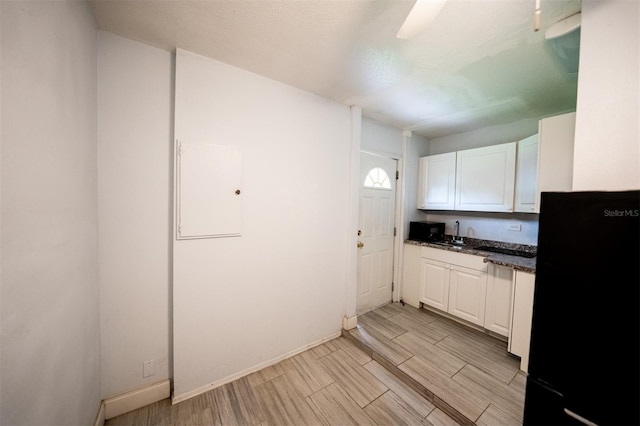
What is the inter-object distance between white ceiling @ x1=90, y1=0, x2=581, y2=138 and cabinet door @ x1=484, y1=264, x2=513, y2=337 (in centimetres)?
171

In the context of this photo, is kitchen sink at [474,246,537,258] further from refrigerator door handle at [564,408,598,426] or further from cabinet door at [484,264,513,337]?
refrigerator door handle at [564,408,598,426]

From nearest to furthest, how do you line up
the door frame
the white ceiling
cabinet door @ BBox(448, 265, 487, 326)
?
the white ceiling, cabinet door @ BBox(448, 265, 487, 326), the door frame

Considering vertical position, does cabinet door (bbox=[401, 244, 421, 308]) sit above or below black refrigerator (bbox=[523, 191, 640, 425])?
below

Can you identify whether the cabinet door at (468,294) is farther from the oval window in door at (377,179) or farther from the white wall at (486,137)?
the white wall at (486,137)

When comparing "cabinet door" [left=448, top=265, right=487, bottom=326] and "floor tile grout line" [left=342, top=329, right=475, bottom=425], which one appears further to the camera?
"cabinet door" [left=448, top=265, right=487, bottom=326]

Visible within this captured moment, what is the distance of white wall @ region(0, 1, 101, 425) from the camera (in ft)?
2.26

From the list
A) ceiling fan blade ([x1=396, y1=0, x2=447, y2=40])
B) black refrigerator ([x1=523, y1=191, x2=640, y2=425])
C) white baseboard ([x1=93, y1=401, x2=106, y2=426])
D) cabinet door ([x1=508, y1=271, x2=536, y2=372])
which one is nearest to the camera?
black refrigerator ([x1=523, y1=191, x2=640, y2=425])

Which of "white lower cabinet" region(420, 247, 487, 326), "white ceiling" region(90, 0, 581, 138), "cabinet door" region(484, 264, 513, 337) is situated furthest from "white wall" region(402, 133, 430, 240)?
"cabinet door" region(484, 264, 513, 337)

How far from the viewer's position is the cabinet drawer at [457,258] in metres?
2.39

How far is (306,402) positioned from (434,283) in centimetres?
203

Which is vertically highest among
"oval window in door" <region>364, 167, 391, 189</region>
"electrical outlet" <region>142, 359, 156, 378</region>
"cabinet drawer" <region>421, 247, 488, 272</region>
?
"oval window in door" <region>364, 167, 391, 189</region>

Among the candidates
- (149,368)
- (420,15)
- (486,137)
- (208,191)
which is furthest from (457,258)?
(149,368)

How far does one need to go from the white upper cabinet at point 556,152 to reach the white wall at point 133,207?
9.97 feet

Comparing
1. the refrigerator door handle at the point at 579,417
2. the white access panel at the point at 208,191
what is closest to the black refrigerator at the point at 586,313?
the refrigerator door handle at the point at 579,417
